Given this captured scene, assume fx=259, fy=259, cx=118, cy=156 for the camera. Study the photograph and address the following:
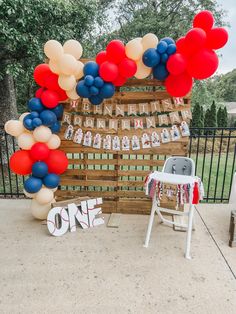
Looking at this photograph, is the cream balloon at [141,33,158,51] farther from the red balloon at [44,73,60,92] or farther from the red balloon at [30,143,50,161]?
the red balloon at [30,143,50,161]

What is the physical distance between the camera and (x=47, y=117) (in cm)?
326

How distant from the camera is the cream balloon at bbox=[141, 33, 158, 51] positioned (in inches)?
116

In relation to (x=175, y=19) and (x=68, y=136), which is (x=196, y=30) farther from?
(x=175, y=19)

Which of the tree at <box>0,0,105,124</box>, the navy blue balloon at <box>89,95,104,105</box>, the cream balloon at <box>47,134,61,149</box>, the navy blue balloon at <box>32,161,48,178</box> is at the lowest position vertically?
the navy blue balloon at <box>32,161,48,178</box>

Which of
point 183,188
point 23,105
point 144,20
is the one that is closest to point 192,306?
point 183,188

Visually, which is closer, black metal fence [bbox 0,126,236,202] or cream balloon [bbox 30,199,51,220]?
cream balloon [bbox 30,199,51,220]

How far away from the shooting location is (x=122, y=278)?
96.6 inches

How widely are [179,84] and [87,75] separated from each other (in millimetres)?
1086

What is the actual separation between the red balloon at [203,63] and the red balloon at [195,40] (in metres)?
0.06

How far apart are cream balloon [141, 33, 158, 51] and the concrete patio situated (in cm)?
227

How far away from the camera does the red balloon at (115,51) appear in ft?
9.55

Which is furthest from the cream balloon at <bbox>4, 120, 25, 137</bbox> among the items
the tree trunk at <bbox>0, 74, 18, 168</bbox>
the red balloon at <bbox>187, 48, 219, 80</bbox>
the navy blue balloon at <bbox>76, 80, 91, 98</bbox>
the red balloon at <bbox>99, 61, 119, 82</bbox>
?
the tree trunk at <bbox>0, 74, 18, 168</bbox>

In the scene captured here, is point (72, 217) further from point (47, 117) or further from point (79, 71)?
point (79, 71)

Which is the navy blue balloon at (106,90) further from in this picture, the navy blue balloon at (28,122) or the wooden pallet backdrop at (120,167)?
the navy blue balloon at (28,122)
